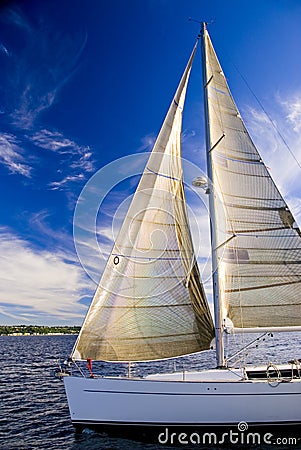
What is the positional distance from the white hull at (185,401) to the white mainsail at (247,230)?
2.38 metres

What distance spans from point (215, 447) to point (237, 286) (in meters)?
4.86

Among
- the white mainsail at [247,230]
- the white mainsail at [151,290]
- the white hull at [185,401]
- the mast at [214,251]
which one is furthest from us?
the white mainsail at [247,230]

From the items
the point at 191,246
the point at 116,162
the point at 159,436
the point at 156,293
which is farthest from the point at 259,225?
the point at 159,436

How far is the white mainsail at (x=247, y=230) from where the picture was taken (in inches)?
476

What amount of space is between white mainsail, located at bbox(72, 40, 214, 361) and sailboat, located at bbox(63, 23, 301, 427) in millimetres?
32

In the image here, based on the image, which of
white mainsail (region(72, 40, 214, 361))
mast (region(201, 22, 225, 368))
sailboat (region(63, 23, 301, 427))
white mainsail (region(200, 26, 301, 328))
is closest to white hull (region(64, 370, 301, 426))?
sailboat (region(63, 23, 301, 427))

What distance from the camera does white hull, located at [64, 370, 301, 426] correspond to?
9.75 m

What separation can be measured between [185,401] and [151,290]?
3.30m

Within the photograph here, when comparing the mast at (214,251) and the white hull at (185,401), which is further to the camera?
the mast at (214,251)

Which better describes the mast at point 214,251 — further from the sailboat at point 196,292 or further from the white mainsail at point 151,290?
the white mainsail at point 151,290

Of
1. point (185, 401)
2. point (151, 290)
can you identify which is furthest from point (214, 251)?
point (185, 401)

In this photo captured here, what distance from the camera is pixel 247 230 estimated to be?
13086mm

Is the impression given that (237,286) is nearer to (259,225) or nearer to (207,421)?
(259,225)

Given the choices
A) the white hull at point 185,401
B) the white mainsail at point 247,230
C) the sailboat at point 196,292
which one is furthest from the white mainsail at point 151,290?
the white mainsail at point 247,230
